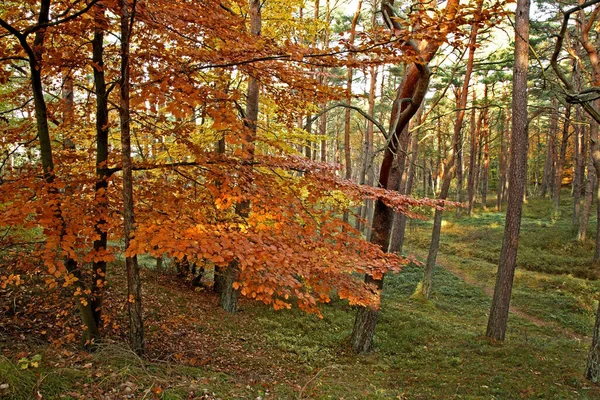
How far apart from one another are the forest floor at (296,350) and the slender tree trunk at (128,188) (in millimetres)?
325

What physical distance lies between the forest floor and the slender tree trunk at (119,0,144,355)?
325 mm

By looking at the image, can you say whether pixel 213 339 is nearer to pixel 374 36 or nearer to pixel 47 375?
pixel 47 375

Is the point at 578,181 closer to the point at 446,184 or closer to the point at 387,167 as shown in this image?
the point at 446,184

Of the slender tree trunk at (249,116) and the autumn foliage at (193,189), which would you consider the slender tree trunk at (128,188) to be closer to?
the autumn foliage at (193,189)

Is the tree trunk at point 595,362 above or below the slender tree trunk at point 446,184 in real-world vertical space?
below

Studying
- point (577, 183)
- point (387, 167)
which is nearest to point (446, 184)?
point (387, 167)

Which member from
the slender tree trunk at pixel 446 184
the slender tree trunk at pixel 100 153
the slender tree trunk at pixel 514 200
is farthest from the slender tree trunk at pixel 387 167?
the slender tree trunk at pixel 446 184

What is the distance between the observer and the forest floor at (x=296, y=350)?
4.36 meters

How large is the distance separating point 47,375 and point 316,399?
10.8 ft

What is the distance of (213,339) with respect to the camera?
824 centimetres

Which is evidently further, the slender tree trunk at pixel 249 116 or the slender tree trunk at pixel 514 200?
the slender tree trunk at pixel 514 200

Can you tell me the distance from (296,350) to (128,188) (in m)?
5.57

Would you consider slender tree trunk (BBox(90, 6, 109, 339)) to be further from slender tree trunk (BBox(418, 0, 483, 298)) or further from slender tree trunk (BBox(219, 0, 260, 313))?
slender tree trunk (BBox(418, 0, 483, 298))

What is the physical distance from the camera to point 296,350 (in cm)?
861
